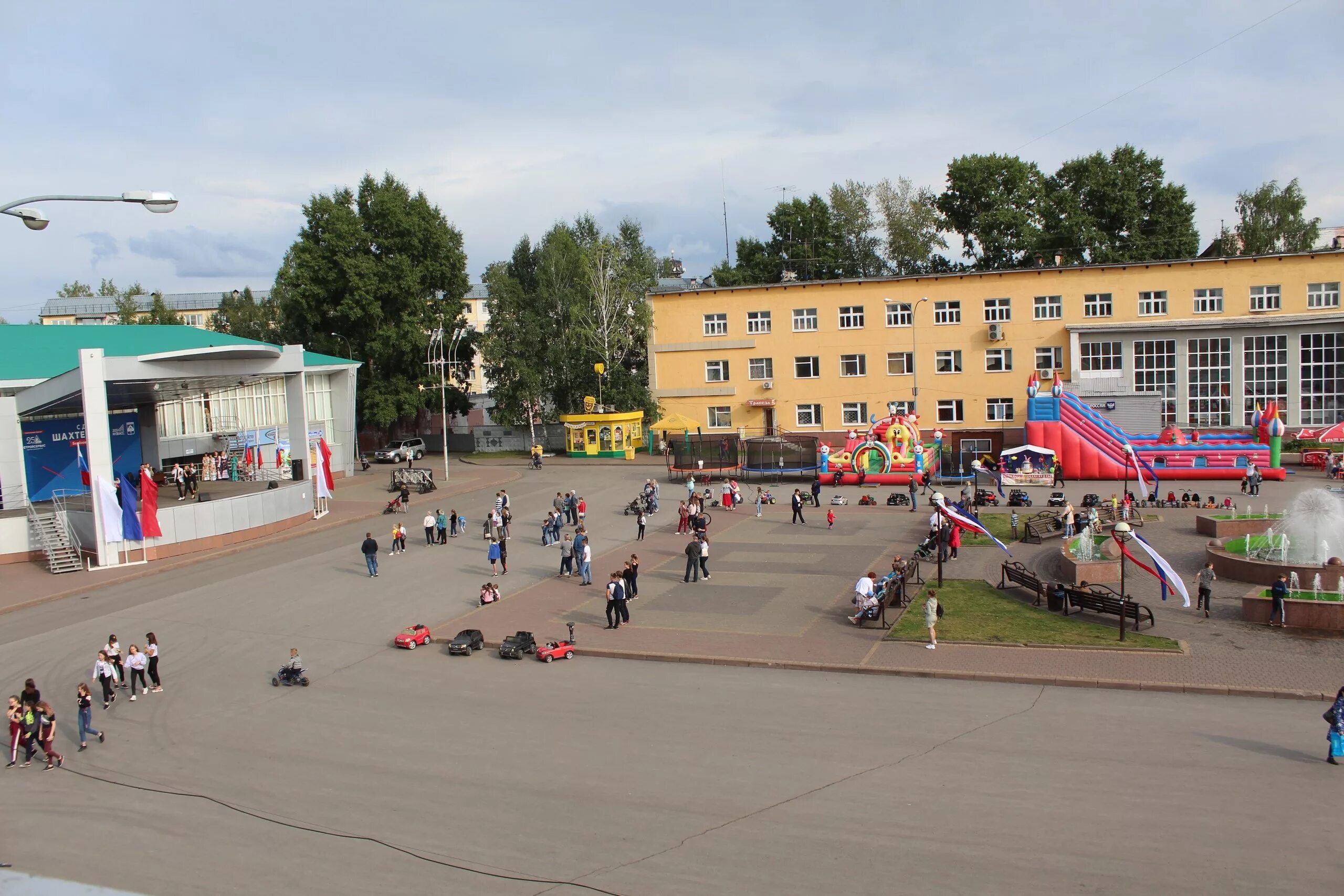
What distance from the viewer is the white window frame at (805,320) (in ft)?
187

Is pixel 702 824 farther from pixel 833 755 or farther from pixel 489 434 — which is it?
pixel 489 434

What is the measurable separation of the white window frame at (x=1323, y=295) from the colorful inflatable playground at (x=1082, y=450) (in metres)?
14.5

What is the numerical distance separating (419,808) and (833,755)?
573 centimetres

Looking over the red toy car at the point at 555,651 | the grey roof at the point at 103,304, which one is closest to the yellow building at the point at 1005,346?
the red toy car at the point at 555,651

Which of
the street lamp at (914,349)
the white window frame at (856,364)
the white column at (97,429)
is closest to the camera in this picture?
the white column at (97,429)

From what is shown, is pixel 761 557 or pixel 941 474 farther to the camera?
pixel 941 474

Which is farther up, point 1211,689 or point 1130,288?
point 1130,288

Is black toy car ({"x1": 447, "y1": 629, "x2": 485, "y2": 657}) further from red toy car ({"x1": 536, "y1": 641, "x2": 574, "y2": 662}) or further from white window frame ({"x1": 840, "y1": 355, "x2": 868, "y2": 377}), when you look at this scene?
white window frame ({"x1": 840, "y1": 355, "x2": 868, "y2": 377})

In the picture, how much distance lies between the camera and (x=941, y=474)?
41.5 meters

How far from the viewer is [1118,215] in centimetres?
7025

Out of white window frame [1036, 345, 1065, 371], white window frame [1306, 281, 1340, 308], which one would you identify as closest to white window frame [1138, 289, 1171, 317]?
white window frame [1036, 345, 1065, 371]

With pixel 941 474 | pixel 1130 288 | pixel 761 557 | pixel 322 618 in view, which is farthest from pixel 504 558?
pixel 1130 288

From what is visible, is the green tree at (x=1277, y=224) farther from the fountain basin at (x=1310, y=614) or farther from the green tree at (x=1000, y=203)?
the fountain basin at (x=1310, y=614)

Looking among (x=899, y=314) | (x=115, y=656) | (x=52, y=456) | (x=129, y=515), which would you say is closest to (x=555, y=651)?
(x=115, y=656)
